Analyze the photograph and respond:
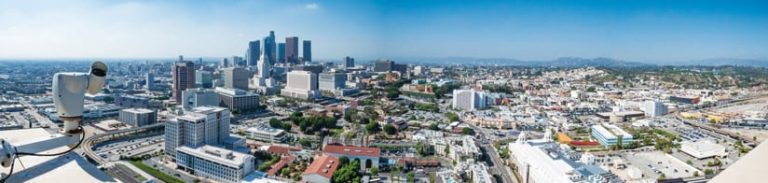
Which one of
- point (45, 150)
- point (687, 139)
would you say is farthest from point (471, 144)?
point (45, 150)

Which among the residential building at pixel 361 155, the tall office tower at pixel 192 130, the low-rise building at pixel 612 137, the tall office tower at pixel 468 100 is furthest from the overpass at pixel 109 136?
the low-rise building at pixel 612 137

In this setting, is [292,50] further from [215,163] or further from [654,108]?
[215,163]

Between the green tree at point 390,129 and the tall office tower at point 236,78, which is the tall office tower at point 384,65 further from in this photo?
the green tree at point 390,129

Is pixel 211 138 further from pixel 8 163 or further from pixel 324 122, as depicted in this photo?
pixel 8 163

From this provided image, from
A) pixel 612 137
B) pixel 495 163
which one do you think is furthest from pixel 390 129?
pixel 612 137

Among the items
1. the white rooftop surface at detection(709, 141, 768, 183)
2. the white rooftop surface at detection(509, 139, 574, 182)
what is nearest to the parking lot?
the white rooftop surface at detection(509, 139, 574, 182)

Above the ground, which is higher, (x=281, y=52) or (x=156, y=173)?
(x=281, y=52)

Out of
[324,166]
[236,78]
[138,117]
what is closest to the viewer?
[324,166]
